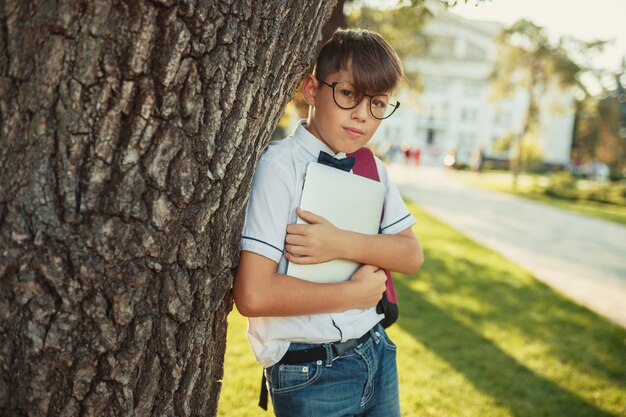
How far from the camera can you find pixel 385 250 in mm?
1919

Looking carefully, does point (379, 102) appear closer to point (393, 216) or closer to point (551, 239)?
point (393, 216)

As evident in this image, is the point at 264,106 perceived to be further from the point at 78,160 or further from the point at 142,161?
the point at 78,160

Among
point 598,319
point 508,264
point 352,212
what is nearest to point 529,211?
point 508,264

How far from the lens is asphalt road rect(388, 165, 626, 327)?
7219 mm

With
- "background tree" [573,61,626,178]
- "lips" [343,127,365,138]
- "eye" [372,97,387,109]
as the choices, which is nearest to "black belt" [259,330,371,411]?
"lips" [343,127,365,138]

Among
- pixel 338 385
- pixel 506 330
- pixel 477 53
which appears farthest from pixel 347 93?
pixel 477 53

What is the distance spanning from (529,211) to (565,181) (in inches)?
398

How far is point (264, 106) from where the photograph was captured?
66.2 inches

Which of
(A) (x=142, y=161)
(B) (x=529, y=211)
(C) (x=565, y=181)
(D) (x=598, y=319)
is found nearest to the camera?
(A) (x=142, y=161)

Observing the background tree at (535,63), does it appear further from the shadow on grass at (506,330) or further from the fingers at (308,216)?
the fingers at (308,216)

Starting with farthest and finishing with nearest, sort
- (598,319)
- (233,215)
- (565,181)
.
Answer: (565,181) → (598,319) → (233,215)

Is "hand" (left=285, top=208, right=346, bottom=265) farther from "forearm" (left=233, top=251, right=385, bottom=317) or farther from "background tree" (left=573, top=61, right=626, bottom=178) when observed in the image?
"background tree" (left=573, top=61, right=626, bottom=178)

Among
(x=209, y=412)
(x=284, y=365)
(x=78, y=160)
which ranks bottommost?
(x=209, y=412)

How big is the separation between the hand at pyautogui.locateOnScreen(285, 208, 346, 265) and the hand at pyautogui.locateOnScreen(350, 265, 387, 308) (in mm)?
120
